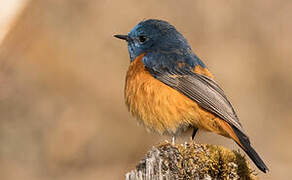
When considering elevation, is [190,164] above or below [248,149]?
below

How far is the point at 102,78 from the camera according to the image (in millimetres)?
9859

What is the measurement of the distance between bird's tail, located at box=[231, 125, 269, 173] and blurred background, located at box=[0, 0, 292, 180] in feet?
10.4

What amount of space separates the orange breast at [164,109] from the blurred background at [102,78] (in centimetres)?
270

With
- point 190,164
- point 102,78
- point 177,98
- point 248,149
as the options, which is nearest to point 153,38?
point 177,98

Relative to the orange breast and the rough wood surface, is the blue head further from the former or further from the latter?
the rough wood surface

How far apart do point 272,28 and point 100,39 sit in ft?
10.5

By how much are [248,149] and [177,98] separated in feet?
3.23

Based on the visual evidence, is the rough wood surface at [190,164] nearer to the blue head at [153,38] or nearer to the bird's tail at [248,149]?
the bird's tail at [248,149]

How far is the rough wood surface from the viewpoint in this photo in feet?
13.7

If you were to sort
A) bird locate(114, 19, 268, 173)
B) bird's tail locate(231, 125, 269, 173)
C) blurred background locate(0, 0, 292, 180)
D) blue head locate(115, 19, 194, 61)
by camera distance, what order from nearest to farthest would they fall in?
bird's tail locate(231, 125, 269, 173)
bird locate(114, 19, 268, 173)
blue head locate(115, 19, 194, 61)
blurred background locate(0, 0, 292, 180)

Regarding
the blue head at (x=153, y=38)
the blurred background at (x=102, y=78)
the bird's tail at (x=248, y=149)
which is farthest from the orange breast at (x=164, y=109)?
the blurred background at (x=102, y=78)

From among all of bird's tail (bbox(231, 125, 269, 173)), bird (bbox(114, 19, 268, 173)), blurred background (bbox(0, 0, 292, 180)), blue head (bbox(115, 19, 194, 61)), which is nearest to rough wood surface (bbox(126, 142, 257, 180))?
bird's tail (bbox(231, 125, 269, 173))

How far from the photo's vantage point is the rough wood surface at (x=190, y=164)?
13.7 ft

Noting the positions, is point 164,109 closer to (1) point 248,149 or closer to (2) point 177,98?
(2) point 177,98
